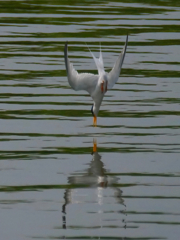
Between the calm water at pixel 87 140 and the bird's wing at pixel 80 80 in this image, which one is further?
the bird's wing at pixel 80 80

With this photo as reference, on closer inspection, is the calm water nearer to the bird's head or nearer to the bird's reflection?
the bird's reflection

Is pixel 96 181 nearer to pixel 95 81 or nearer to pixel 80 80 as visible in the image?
pixel 80 80

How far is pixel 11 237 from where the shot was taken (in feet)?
21.7

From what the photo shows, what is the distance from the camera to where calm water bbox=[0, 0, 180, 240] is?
702 cm

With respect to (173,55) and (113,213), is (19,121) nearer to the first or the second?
(113,213)

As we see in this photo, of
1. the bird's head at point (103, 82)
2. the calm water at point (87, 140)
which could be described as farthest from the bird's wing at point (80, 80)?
the calm water at point (87, 140)

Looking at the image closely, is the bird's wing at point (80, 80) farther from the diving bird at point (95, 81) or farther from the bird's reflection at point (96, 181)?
the bird's reflection at point (96, 181)

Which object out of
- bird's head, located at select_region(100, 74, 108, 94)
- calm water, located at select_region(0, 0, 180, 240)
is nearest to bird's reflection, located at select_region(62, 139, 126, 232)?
calm water, located at select_region(0, 0, 180, 240)

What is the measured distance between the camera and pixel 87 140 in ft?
31.4

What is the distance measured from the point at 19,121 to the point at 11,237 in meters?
3.81

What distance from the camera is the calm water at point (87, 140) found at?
702cm

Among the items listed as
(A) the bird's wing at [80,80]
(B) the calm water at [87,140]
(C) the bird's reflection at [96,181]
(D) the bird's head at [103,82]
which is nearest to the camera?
(B) the calm water at [87,140]

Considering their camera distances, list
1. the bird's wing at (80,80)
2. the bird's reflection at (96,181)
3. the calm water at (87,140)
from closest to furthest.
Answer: the calm water at (87,140) → the bird's reflection at (96,181) → the bird's wing at (80,80)

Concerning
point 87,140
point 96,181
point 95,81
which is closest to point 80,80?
point 95,81
